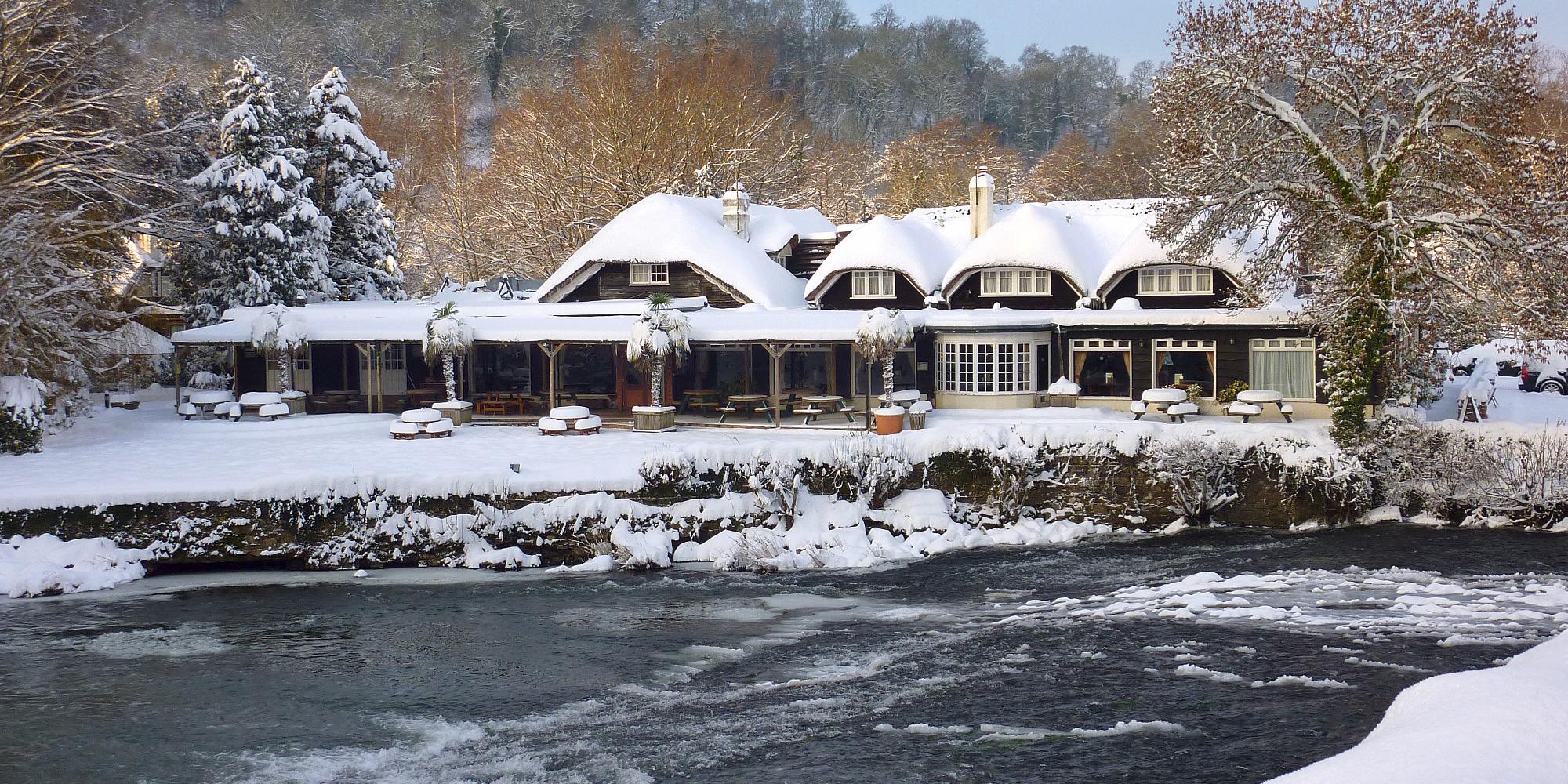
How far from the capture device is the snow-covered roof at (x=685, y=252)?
32.4 meters

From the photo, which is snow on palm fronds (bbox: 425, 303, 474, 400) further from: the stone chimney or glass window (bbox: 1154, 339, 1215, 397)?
glass window (bbox: 1154, 339, 1215, 397)

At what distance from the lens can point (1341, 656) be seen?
47.8 feet

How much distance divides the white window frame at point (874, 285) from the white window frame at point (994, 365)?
316 centimetres

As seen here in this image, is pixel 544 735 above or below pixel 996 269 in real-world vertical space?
below

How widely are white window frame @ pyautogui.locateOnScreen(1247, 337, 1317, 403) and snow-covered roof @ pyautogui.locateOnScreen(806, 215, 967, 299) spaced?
826 centimetres

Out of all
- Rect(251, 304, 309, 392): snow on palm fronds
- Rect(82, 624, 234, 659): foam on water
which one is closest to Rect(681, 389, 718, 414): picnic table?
Result: Rect(251, 304, 309, 392): snow on palm fronds

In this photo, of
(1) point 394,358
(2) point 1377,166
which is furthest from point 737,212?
(2) point 1377,166

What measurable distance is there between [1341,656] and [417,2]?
118 m

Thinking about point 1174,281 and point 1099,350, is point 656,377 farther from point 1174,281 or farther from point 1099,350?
point 1174,281

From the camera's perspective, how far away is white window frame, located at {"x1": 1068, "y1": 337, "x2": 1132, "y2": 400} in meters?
29.0

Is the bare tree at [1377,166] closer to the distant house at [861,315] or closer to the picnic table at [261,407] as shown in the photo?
the distant house at [861,315]

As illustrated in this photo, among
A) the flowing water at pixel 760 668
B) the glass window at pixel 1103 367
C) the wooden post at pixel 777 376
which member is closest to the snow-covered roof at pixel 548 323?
the wooden post at pixel 777 376

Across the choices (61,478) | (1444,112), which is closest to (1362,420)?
(1444,112)

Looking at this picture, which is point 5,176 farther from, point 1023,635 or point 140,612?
point 1023,635
